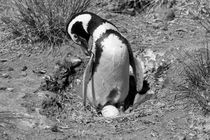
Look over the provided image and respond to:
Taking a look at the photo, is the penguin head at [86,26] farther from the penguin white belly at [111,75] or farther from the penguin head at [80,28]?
the penguin white belly at [111,75]

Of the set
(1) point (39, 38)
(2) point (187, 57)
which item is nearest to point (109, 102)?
(2) point (187, 57)

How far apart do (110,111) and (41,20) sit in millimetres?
1203

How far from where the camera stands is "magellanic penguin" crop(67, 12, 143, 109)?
312 centimetres

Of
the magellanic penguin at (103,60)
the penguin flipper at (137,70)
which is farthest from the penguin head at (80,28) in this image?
the penguin flipper at (137,70)

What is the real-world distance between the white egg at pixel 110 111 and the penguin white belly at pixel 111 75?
0.16ft

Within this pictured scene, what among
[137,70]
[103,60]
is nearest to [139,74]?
[137,70]

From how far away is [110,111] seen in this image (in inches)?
131

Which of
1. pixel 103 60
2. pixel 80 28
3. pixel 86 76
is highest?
pixel 80 28

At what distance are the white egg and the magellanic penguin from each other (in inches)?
2.0

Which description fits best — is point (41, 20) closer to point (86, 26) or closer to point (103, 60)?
point (86, 26)

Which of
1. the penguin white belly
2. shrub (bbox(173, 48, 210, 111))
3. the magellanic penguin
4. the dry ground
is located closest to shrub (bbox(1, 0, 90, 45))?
the dry ground

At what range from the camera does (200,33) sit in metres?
4.02

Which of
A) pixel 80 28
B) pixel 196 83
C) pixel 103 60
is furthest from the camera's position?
pixel 80 28

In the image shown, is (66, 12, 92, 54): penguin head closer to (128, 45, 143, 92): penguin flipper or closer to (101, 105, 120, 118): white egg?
(128, 45, 143, 92): penguin flipper
